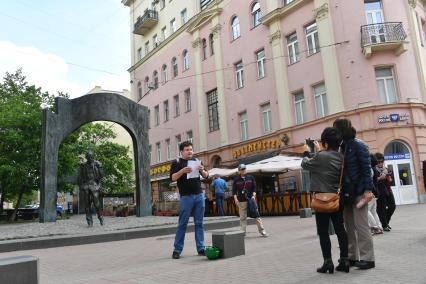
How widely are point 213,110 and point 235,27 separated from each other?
21.7 feet

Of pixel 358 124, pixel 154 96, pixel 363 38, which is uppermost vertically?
pixel 154 96

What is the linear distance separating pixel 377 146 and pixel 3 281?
2108cm

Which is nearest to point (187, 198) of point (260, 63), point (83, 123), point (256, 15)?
point (83, 123)

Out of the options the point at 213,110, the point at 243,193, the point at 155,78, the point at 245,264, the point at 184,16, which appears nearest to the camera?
the point at 245,264

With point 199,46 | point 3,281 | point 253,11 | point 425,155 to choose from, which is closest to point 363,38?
point 425,155

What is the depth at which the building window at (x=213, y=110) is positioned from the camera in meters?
34.0

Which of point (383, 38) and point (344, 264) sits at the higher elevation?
point (383, 38)

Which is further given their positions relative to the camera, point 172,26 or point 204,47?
point 172,26

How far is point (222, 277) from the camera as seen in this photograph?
5.50 meters

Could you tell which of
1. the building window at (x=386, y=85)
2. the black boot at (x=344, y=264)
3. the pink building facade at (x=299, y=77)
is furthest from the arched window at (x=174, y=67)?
the black boot at (x=344, y=264)

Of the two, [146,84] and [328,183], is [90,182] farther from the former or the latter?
[146,84]

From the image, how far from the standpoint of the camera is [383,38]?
23.6m

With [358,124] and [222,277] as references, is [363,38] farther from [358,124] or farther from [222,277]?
[222,277]

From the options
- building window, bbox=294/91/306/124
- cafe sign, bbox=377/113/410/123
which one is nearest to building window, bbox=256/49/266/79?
building window, bbox=294/91/306/124
